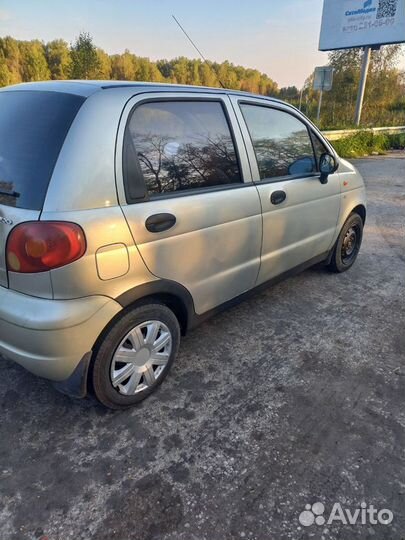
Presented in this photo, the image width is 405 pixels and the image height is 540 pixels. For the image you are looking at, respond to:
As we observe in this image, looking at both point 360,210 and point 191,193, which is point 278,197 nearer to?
point 191,193

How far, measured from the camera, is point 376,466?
1.97m

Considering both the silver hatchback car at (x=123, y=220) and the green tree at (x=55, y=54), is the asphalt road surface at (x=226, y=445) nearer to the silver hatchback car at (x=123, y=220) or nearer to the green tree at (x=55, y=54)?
the silver hatchback car at (x=123, y=220)

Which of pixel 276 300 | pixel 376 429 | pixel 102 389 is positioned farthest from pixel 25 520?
pixel 276 300

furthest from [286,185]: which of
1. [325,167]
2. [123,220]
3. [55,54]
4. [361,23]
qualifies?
[55,54]

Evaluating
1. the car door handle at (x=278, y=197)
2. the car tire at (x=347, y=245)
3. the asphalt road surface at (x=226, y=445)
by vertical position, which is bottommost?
the asphalt road surface at (x=226, y=445)

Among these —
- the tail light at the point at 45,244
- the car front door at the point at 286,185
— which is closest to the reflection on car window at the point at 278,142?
the car front door at the point at 286,185

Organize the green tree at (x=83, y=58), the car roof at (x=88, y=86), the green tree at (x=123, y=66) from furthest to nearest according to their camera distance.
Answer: the green tree at (x=123, y=66), the green tree at (x=83, y=58), the car roof at (x=88, y=86)

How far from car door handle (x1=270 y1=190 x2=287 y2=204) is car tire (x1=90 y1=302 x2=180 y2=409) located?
3.80 ft

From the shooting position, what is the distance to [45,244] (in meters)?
1.77

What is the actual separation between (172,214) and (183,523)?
1486 millimetres

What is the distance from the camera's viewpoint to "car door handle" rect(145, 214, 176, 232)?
2.08 m

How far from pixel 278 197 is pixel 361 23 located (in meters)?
20.3

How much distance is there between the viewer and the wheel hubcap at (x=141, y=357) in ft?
7.18

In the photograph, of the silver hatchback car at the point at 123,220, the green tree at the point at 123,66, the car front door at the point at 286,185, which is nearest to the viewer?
the silver hatchback car at the point at 123,220
